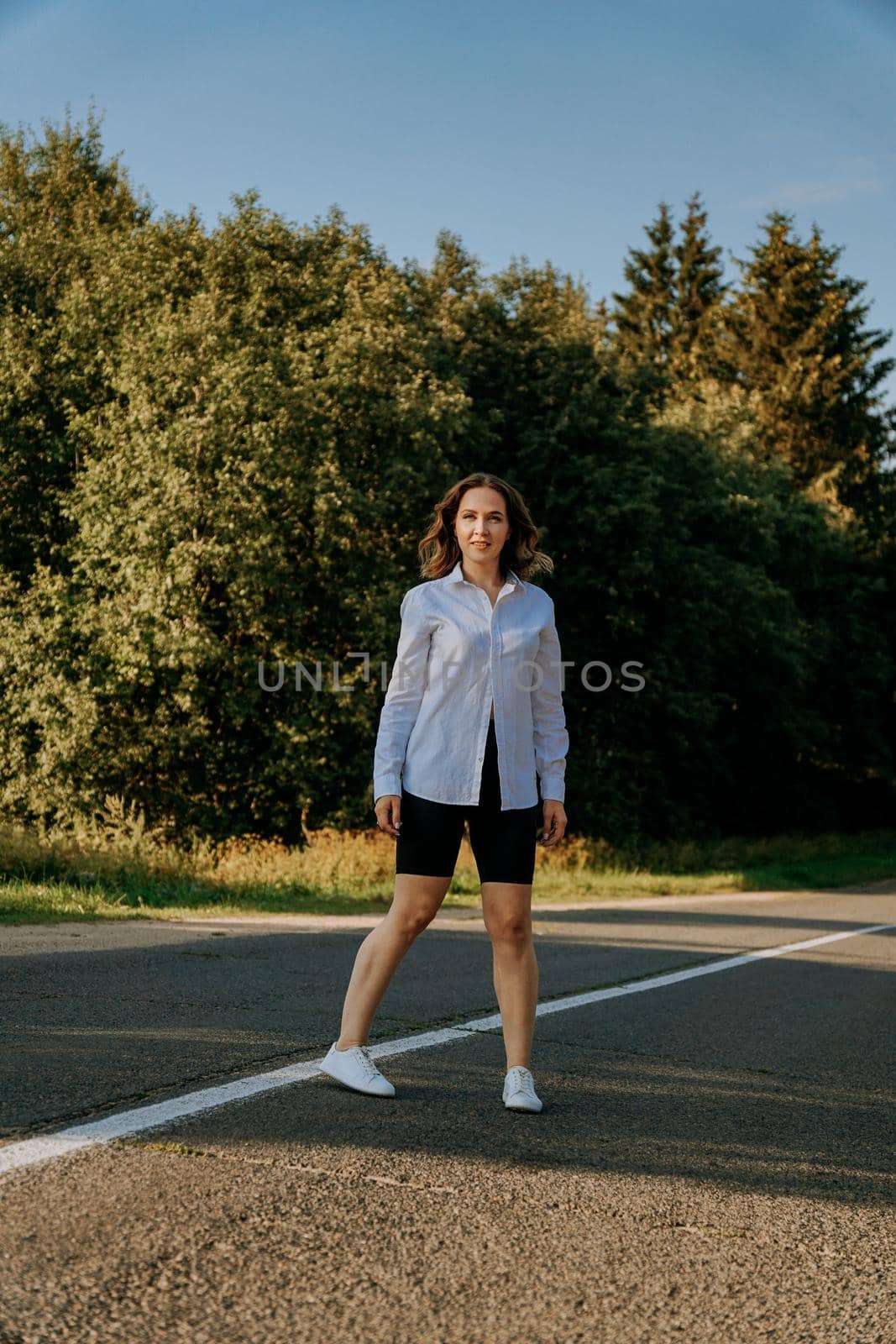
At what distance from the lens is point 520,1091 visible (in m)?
4.67

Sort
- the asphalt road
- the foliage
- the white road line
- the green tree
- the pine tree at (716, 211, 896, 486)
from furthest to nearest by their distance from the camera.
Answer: the pine tree at (716, 211, 896, 486), the green tree, the foliage, the white road line, the asphalt road

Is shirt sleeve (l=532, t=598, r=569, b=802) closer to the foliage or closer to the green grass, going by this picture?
the green grass

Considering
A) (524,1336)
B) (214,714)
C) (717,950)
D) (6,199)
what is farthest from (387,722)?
(6,199)

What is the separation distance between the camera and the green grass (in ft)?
39.7

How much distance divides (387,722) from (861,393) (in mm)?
48252

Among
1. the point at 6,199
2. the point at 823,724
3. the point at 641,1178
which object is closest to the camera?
the point at 641,1178

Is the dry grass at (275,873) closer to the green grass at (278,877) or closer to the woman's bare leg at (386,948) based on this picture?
the green grass at (278,877)

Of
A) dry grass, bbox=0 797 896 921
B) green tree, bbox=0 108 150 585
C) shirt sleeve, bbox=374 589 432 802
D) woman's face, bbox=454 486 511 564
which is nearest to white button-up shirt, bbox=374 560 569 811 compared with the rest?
shirt sleeve, bbox=374 589 432 802

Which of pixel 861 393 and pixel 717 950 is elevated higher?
pixel 861 393

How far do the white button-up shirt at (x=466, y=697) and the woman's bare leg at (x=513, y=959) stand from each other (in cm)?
32

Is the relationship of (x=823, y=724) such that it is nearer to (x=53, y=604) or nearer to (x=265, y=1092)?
(x=53, y=604)

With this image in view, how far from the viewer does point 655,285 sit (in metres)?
58.4

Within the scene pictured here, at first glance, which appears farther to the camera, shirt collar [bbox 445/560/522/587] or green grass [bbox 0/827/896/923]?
green grass [bbox 0/827/896/923]

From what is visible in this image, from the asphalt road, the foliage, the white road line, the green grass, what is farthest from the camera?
the foliage
